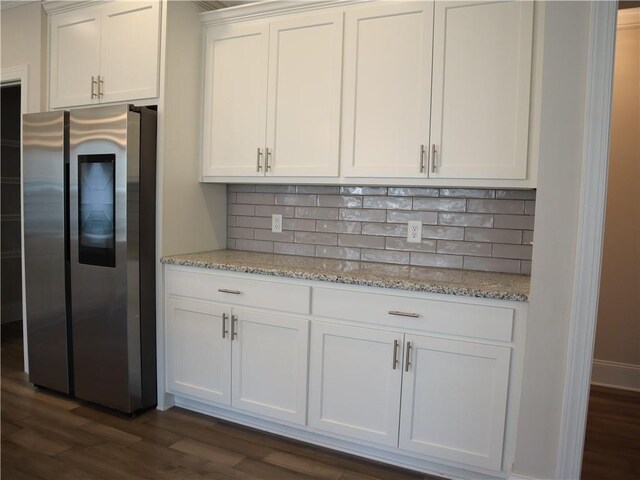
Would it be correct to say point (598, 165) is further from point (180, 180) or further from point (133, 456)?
point (133, 456)

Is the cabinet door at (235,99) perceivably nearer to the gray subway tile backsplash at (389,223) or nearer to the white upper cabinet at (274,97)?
the white upper cabinet at (274,97)

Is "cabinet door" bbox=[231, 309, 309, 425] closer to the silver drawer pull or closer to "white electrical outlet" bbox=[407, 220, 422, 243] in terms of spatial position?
the silver drawer pull

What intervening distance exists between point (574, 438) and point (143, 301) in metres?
2.13

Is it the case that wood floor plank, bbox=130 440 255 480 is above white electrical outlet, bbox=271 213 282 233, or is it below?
below

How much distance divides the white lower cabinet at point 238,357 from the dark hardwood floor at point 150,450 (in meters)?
0.16

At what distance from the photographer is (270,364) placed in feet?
7.86

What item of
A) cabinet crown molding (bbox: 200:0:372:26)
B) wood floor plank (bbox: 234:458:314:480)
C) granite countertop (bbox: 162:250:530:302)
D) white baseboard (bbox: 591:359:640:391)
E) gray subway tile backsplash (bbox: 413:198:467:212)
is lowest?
wood floor plank (bbox: 234:458:314:480)

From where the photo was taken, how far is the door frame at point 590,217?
1691mm

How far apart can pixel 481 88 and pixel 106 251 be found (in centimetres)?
207

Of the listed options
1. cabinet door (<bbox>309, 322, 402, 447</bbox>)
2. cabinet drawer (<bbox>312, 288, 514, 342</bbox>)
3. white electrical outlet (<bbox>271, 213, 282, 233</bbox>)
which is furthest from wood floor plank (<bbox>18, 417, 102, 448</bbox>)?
white electrical outlet (<bbox>271, 213, 282, 233</bbox>)

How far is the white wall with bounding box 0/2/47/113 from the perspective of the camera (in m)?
3.00

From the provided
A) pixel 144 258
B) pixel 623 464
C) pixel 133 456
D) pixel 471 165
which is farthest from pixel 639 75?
pixel 133 456

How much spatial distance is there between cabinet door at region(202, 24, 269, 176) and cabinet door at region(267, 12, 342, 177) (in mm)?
78

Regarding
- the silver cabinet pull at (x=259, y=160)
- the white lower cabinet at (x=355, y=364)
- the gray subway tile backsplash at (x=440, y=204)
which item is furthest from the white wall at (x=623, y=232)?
the silver cabinet pull at (x=259, y=160)
